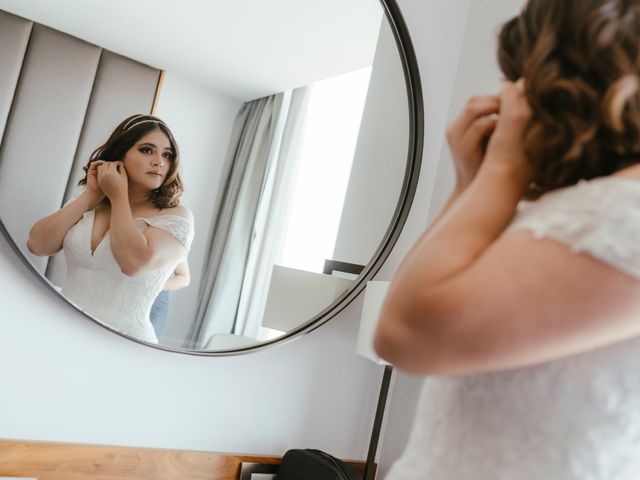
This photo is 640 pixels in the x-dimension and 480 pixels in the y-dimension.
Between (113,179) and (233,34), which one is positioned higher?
(233,34)

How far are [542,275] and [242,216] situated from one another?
1.09 metres

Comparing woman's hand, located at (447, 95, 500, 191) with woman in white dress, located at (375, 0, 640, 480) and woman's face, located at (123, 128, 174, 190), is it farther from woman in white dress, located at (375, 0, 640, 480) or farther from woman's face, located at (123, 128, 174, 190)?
woman's face, located at (123, 128, 174, 190)

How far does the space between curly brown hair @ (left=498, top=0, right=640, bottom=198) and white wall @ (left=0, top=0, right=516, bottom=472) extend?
1.12 meters

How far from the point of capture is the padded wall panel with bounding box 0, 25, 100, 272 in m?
1.31

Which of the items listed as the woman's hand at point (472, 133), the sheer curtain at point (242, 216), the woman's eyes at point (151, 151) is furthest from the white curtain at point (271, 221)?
the woman's hand at point (472, 133)

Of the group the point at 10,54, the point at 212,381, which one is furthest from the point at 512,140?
the point at 212,381

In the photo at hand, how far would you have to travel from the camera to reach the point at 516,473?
0.63 meters

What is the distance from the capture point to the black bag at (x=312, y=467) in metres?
1.51

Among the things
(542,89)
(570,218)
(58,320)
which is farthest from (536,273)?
(58,320)

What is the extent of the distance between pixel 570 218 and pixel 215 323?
1113 mm

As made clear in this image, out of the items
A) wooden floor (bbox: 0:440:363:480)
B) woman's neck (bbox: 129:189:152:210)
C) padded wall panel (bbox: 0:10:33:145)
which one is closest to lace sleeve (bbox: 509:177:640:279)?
woman's neck (bbox: 129:189:152:210)

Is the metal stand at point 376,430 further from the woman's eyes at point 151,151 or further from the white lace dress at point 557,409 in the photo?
the white lace dress at point 557,409

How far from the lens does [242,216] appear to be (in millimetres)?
1543

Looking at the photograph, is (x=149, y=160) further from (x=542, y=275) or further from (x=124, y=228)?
(x=542, y=275)
